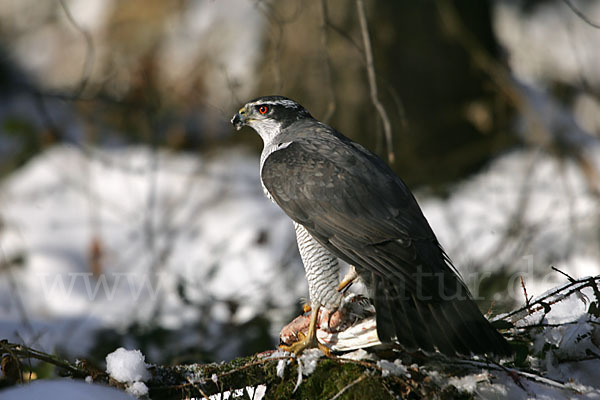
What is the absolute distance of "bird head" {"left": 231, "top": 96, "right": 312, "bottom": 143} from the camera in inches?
105

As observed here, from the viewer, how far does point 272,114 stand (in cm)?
268

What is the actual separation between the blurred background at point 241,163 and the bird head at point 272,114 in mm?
2038

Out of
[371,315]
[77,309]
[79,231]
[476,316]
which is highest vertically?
[79,231]

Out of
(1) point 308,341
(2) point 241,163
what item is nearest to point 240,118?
(1) point 308,341

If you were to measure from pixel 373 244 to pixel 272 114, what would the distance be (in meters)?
0.93

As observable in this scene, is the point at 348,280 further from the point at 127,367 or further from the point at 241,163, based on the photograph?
the point at 241,163

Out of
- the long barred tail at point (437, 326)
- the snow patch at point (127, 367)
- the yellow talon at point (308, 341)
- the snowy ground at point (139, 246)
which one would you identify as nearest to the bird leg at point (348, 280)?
the yellow talon at point (308, 341)

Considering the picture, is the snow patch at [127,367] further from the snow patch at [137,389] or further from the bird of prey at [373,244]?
the bird of prey at [373,244]

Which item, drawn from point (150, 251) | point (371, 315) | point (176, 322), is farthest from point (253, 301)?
point (371, 315)

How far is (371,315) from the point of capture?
7.22 feet

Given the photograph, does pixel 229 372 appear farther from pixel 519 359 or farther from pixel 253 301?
pixel 253 301

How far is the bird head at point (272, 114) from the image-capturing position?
105 inches

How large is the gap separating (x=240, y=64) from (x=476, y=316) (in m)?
5.61

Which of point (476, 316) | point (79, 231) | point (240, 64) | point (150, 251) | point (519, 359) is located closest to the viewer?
point (476, 316)
